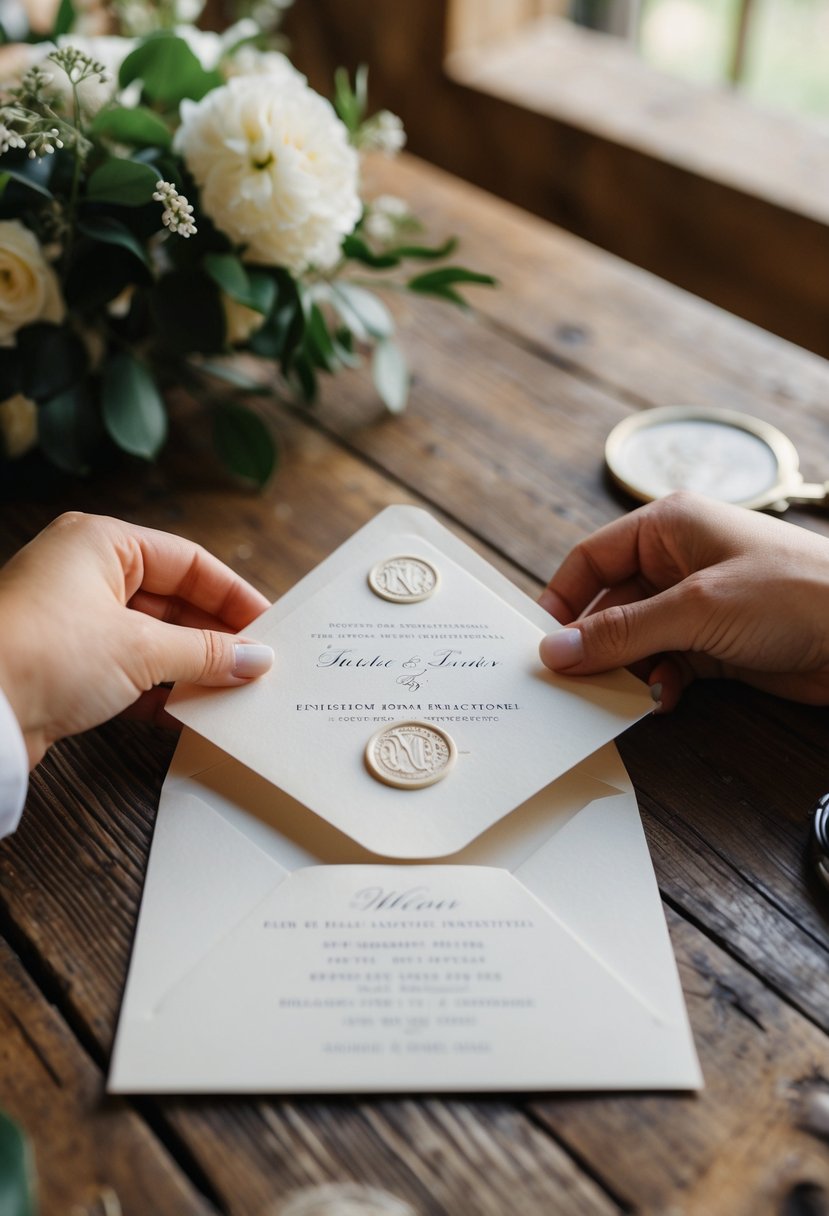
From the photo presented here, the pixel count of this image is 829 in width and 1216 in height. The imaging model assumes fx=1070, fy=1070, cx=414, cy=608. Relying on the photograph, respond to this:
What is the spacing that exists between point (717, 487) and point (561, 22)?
5.03 feet

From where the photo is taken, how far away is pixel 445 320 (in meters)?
1.36

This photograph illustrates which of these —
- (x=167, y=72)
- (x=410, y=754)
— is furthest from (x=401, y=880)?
(x=167, y=72)

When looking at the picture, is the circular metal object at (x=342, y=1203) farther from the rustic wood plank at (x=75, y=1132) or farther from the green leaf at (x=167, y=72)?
the green leaf at (x=167, y=72)

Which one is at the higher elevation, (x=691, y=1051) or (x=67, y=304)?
(x=67, y=304)

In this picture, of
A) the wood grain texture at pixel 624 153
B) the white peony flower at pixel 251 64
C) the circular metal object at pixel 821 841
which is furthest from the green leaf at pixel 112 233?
the wood grain texture at pixel 624 153

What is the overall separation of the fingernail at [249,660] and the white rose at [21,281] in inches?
15.4

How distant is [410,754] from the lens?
775mm

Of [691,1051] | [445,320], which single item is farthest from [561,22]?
[691,1051]

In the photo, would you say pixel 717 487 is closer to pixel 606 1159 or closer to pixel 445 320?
pixel 445 320

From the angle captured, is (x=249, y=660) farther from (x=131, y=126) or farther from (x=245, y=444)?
(x=131, y=126)

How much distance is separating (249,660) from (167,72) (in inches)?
24.2

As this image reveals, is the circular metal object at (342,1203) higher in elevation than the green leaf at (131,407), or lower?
lower

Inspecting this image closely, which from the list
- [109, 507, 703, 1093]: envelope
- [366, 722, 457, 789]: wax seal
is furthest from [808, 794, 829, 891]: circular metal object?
[366, 722, 457, 789]: wax seal

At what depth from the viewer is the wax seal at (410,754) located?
2.48 ft
